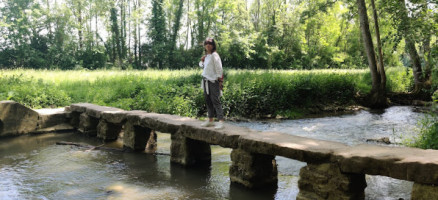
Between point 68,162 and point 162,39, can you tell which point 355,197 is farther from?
point 162,39

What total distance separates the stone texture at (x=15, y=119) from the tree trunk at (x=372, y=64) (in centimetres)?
1321

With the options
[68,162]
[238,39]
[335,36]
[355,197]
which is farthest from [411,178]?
[335,36]

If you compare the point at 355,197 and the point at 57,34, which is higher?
the point at 57,34

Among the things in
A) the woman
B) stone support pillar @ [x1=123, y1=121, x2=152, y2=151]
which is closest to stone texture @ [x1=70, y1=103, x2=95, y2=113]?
stone support pillar @ [x1=123, y1=121, x2=152, y2=151]

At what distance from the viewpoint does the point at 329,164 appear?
4.10 meters

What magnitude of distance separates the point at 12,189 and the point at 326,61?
42.2 meters

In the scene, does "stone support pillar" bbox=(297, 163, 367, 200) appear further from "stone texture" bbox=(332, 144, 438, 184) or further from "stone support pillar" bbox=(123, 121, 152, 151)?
"stone support pillar" bbox=(123, 121, 152, 151)

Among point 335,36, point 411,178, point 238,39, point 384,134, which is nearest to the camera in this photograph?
point 411,178

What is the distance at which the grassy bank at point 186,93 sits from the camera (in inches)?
461

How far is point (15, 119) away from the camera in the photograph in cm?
923

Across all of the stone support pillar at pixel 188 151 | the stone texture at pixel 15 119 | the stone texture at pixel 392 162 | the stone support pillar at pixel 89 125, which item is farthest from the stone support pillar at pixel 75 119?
→ the stone texture at pixel 392 162

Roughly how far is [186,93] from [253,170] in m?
8.38

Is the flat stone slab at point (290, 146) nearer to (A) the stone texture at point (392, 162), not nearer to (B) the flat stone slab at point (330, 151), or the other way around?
(B) the flat stone slab at point (330, 151)

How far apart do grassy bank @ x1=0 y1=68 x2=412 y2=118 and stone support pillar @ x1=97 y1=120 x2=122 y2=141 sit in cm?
208
